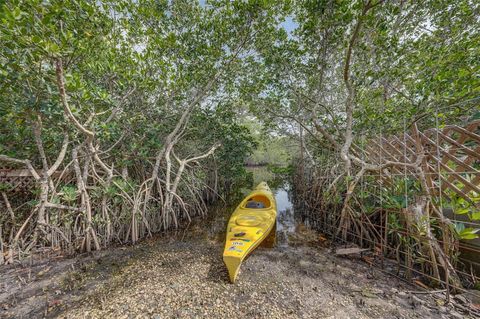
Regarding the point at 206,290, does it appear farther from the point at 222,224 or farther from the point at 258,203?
the point at 222,224

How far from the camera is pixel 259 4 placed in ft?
15.2

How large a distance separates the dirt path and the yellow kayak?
1.29 feet

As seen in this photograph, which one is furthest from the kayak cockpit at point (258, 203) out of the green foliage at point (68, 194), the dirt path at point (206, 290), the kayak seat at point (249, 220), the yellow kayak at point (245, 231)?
the green foliage at point (68, 194)

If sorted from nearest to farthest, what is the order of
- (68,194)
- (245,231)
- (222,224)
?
(68,194)
(245,231)
(222,224)

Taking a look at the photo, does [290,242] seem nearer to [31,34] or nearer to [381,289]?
[381,289]

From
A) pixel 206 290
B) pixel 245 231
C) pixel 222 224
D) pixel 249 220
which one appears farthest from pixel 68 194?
pixel 222 224

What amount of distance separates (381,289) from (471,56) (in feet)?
16.8

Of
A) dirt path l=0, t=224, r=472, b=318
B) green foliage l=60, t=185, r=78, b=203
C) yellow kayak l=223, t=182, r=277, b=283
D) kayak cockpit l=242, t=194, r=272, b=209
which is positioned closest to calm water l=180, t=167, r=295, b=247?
yellow kayak l=223, t=182, r=277, b=283

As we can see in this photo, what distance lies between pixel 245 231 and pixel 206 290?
1.51 m

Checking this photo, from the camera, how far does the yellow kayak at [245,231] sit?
3.31 m

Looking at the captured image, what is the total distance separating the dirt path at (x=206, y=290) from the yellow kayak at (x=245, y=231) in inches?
15.5

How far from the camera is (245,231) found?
4.30 metres

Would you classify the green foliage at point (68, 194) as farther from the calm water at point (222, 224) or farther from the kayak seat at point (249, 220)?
the kayak seat at point (249, 220)

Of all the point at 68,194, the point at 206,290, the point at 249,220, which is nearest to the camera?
the point at 206,290
